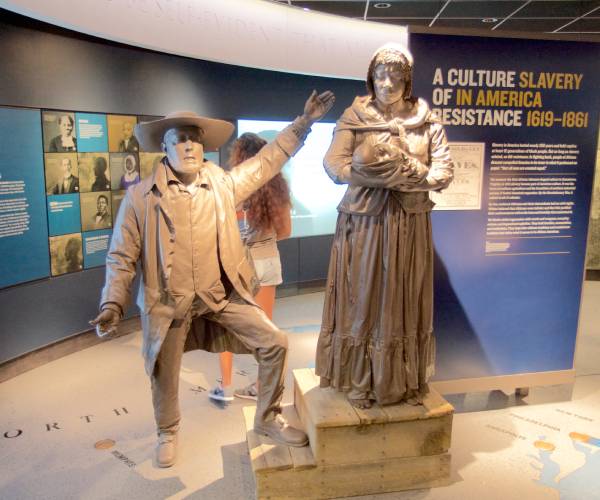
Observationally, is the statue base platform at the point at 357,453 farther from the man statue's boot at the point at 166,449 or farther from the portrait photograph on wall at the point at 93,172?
the portrait photograph on wall at the point at 93,172

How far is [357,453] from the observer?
8.64ft

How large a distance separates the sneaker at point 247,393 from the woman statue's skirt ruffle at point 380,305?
1.12 metres

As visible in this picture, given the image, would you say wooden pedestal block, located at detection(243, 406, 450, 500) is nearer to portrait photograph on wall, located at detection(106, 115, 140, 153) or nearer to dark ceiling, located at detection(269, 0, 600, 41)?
portrait photograph on wall, located at detection(106, 115, 140, 153)

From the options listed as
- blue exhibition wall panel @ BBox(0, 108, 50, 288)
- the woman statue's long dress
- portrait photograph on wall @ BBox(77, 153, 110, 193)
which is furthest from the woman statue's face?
portrait photograph on wall @ BBox(77, 153, 110, 193)

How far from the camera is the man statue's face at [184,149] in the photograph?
8.43ft

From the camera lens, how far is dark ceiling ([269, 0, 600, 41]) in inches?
226

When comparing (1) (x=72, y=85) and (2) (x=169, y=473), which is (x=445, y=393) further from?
(1) (x=72, y=85)

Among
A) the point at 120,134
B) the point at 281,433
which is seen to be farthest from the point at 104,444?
the point at 120,134

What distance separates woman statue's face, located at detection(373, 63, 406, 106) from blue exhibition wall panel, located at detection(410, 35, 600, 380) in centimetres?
65

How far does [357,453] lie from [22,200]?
293 cm

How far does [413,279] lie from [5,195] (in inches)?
113

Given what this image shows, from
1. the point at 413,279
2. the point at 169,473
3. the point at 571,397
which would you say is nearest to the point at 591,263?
the point at 571,397

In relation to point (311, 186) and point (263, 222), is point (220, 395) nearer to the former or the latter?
point (263, 222)

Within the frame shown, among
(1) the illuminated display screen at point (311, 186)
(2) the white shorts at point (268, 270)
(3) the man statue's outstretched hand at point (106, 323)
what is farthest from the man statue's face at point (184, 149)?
(1) the illuminated display screen at point (311, 186)
